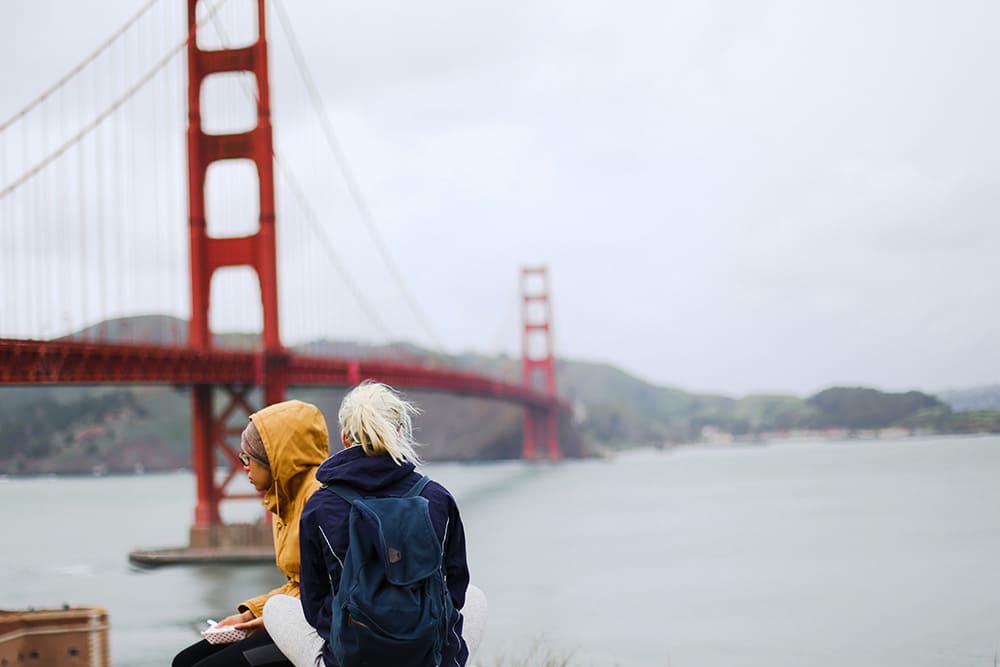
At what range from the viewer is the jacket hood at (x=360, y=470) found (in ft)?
8.17

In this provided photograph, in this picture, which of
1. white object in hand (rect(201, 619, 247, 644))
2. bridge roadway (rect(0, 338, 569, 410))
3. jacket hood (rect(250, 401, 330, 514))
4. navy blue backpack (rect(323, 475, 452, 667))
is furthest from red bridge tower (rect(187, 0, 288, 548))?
navy blue backpack (rect(323, 475, 452, 667))

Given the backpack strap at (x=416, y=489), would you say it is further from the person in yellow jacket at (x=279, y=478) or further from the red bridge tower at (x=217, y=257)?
the red bridge tower at (x=217, y=257)

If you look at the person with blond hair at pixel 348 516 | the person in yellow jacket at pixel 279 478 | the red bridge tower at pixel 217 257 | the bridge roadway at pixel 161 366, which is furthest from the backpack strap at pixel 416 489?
the red bridge tower at pixel 217 257

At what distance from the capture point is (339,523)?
98.0 inches

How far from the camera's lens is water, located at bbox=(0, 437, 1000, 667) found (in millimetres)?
12867

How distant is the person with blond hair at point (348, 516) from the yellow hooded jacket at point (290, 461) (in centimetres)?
16

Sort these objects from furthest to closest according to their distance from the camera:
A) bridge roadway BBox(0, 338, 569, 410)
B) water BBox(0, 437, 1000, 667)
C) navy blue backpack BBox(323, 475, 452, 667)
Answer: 1. bridge roadway BBox(0, 338, 569, 410)
2. water BBox(0, 437, 1000, 667)
3. navy blue backpack BBox(323, 475, 452, 667)

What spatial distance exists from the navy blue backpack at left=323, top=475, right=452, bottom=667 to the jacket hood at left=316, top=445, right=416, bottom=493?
3 centimetres

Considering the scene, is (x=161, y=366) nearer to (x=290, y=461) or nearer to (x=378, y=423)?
(x=290, y=461)

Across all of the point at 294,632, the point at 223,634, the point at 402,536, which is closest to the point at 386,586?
the point at 402,536

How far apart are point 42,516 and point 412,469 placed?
4856 cm

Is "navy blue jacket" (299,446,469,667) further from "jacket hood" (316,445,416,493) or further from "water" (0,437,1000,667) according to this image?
"water" (0,437,1000,667)

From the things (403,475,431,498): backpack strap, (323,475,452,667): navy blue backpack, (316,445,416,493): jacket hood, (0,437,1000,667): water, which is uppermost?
(316,445,416,493): jacket hood

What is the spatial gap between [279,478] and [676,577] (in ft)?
57.9
